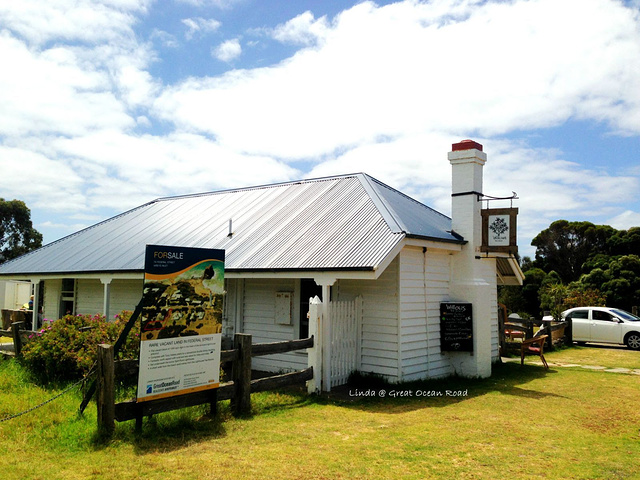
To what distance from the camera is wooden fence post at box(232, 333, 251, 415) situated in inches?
330

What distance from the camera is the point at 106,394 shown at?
6.82m

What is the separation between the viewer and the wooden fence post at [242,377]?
8391 mm

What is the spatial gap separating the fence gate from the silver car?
42.6 feet

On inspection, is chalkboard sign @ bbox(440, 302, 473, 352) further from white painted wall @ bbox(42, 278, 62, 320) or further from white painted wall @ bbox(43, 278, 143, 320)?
white painted wall @ bbox(42, 278, 62, 320)

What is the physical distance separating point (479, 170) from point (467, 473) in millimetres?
9078

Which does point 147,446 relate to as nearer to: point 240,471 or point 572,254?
point 240,471

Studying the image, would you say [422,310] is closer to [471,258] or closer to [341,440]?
[471,258]

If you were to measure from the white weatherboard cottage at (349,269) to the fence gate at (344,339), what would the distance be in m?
0.03

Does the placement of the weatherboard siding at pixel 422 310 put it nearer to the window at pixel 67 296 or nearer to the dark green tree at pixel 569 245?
the window at pixel 67 296

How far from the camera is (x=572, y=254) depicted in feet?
142

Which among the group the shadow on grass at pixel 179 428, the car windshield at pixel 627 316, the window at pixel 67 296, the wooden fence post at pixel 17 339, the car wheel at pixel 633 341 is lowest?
the shadow on grass at pixel 179 428

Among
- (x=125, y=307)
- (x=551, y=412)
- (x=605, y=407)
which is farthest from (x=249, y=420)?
(x=125, y=307)

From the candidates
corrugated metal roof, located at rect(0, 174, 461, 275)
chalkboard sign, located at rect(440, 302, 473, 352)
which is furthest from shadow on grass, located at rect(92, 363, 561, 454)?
corrugated metal roof, located at rect(0, 174, 461, 275)

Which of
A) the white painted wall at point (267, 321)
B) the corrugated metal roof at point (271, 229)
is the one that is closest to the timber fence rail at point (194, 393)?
the corrugated metal roof at point (271, 229)
